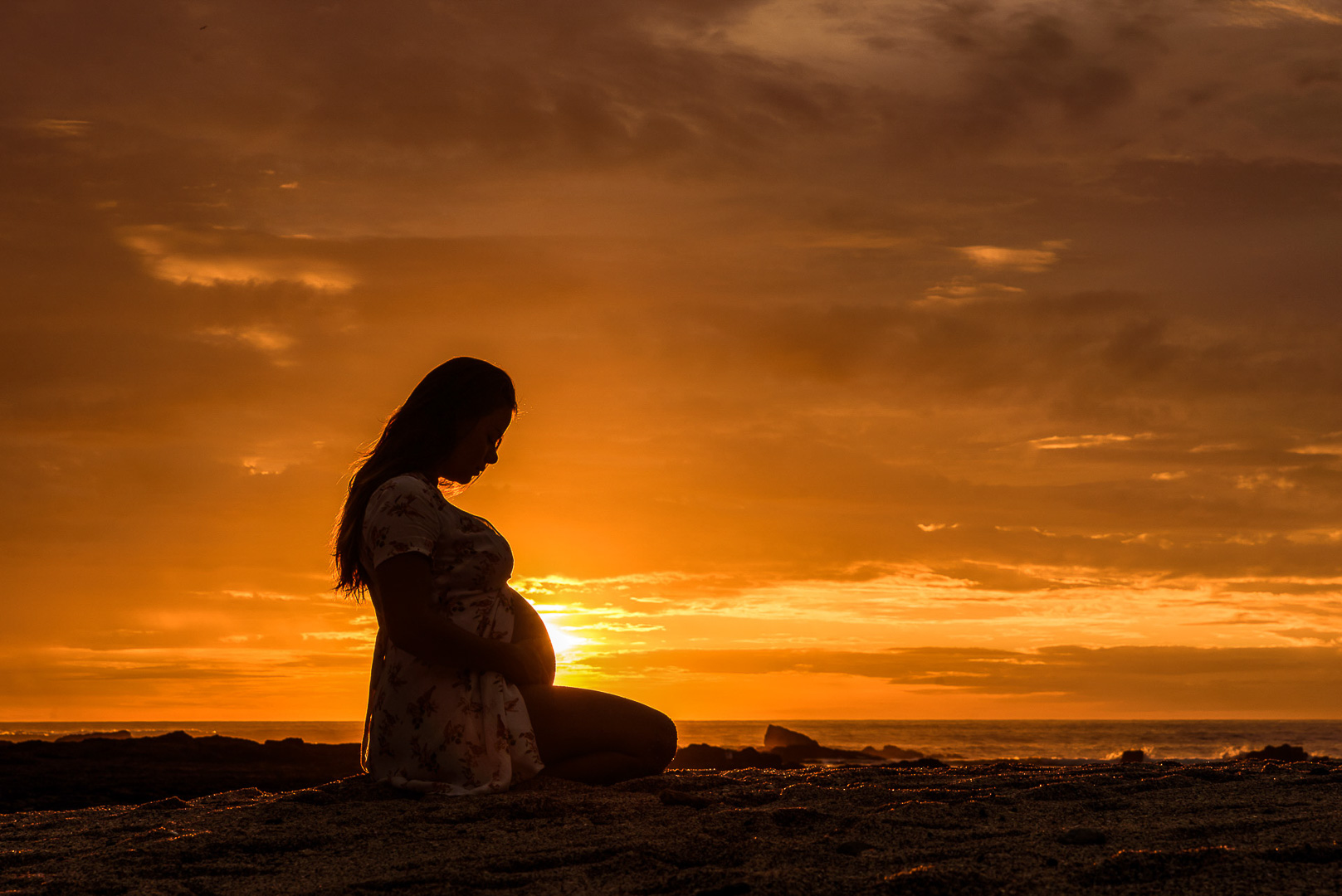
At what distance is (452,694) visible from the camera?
161 inches

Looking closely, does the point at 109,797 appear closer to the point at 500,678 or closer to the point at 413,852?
the point at 500,678

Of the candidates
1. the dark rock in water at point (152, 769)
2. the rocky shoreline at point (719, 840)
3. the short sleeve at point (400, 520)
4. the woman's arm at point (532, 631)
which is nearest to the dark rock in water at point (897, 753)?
the dark rock in water at point (152, 769)

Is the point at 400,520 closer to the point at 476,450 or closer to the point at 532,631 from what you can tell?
the point at 476,450

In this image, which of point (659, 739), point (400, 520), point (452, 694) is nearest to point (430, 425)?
point (400, 520)

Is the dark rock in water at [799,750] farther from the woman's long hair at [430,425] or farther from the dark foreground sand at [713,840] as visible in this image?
the woman's long hair at [430,425]

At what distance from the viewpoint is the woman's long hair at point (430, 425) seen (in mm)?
4195

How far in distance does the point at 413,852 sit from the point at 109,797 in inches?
155

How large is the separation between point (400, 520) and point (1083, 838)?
263 cm

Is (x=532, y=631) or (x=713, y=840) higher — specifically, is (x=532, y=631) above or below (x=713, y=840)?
above

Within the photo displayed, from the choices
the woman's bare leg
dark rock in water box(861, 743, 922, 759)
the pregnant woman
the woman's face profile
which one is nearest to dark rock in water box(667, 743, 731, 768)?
the woman's bare leg

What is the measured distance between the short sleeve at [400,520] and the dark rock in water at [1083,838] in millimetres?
2459

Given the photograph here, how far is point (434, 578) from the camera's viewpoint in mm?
4105

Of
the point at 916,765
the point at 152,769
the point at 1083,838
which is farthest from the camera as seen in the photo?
the point at 152,769

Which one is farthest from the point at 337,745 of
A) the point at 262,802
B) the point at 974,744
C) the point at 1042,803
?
the point at 974,744
